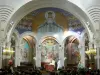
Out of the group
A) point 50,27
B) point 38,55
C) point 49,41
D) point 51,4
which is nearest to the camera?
point 51,4

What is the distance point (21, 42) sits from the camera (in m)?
28.0

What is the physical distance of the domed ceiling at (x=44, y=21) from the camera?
2688 centimetres

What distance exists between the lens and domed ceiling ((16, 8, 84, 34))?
26875mm

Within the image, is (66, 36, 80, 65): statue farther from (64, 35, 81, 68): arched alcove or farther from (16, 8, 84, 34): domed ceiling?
(16, 8, 84, 34): domed ceiling

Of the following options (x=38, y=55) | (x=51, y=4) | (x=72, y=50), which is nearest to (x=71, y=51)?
(x=72, y=50)

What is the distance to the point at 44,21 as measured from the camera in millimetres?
28219

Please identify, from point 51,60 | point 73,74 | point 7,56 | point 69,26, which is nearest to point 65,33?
point 69,26

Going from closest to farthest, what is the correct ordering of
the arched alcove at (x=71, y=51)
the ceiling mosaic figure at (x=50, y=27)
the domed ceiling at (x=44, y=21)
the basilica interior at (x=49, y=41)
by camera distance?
the basilica interior at (x=49, y=41)
the domed ceiling at (x=44, y=21)
the ceiling mosaic figure at (x=50, y=27)
the arched alcove at (x=71, y=51)

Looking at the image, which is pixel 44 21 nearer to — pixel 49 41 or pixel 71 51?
pixel 49 41

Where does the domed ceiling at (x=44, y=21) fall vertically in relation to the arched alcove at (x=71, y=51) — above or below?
above

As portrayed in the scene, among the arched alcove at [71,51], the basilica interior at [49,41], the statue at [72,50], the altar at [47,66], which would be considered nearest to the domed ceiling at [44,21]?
the basilica interior at [49,41]

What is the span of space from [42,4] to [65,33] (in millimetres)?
8873

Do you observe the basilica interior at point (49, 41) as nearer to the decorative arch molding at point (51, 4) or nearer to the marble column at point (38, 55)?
the marble column at point (38, 55)

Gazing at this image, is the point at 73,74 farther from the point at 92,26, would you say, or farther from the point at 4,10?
the point at 4,10
